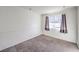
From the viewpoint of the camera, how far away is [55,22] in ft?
4.41

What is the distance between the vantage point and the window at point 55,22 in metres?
1.33

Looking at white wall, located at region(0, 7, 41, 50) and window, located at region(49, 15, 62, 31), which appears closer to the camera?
window, located at region(49, 15, 62, 31)

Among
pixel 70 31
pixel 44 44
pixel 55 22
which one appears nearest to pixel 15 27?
pixel 44 44

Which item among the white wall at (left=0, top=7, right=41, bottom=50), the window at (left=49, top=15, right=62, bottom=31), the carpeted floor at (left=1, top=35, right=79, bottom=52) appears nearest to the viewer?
the window at (left=49, top=15, right=62, bottom=31)

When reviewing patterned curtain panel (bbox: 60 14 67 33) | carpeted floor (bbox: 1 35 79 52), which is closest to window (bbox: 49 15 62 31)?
patterned curtain panel (bbox: 60 14 67 33)

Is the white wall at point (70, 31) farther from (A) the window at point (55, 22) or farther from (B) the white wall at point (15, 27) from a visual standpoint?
(B) the white wall at point (15, 27)

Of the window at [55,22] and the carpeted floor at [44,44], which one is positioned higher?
the window at [55,22]

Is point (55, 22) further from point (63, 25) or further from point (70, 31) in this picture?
point (70, 31)

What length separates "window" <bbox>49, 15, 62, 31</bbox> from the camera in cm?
133

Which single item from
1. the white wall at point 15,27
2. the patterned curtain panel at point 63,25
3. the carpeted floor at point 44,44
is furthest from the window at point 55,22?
the white wall at point 15,27

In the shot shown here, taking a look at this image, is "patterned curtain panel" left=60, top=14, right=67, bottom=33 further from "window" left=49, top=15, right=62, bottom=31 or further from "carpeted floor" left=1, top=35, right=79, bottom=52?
"carpeted floor" left=1, top=35, right=79, bottom=52
